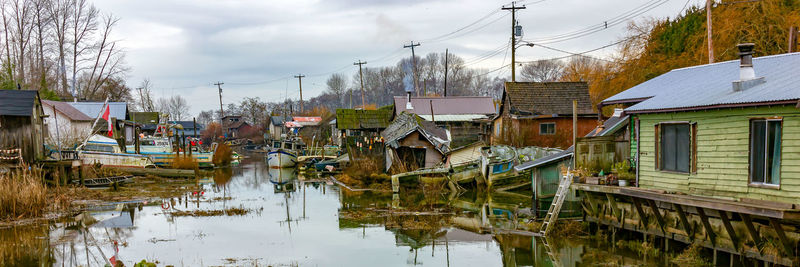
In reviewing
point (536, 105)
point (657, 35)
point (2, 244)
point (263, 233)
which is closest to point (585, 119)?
point (536, 105)

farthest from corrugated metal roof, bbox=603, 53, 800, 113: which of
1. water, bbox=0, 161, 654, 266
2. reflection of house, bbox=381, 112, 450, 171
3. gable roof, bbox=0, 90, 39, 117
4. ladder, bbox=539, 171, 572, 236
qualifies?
gable roof, bbox=0, 90, 39, 117

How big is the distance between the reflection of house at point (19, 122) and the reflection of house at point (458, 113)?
23.5 meters

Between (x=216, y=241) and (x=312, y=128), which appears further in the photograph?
(x=312, y=128)

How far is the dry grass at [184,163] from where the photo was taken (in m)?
42.7

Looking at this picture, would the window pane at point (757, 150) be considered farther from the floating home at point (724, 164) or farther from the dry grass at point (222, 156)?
the dry grass at point (222, 156)

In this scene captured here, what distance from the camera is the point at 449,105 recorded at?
52.2m

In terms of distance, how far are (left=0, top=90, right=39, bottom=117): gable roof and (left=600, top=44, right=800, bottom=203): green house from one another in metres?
26.0

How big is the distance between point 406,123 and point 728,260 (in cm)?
2333

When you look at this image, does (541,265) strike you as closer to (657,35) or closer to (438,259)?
(438,259)

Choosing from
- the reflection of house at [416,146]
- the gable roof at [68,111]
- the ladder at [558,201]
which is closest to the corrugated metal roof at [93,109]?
the gable roof at [68,111]

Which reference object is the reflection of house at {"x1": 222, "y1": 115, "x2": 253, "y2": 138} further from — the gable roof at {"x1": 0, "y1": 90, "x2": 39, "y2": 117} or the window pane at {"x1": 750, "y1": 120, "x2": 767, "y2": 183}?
the window pane at {"x1": 750, "y1": 120, "x2": 767, "y2": 183}

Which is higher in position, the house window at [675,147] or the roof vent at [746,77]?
the roof vent at [746,77]

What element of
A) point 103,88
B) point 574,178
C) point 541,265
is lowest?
point 541,265

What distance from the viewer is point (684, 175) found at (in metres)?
13.7
